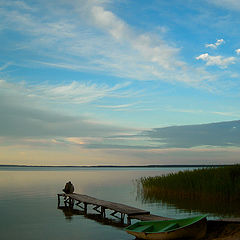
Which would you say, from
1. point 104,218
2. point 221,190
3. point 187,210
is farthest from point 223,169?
point 104,218

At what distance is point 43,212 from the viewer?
18203 millimetres

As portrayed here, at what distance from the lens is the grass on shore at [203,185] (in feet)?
57.6

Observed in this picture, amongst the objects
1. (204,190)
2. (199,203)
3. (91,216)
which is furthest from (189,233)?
(204,190)

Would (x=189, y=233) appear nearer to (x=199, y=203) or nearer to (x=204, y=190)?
(x=199, y=203)

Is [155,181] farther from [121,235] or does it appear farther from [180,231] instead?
[180,231]

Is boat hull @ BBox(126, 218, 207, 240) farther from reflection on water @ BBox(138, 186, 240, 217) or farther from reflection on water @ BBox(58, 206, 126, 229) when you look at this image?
reflection on water @ BBox(138, 186, 240, 217)

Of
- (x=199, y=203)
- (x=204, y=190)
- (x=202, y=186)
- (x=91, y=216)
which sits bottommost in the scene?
(x=91, y=216)

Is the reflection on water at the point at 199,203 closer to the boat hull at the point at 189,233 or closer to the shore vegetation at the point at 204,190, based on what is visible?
the shore vegetation at the point at 204,190

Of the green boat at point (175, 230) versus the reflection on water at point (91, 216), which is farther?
the reflection on water at point (91, 216)

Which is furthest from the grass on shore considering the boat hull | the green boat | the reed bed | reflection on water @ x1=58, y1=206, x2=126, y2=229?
the boat hull

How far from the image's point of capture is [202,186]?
61.5ft

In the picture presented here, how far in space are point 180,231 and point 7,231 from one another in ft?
25.5

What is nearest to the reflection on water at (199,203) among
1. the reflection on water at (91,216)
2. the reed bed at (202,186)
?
the reed bed at (202,186)

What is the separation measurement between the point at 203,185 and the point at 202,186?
88 millimetres
